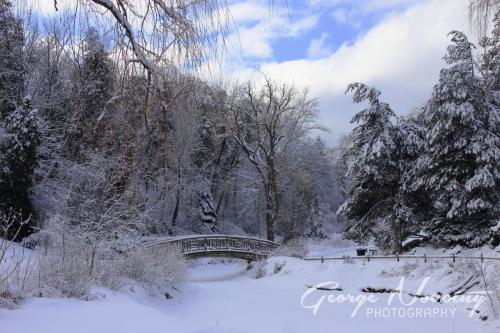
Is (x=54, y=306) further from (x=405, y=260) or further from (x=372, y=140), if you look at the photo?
(x=372, y=140)

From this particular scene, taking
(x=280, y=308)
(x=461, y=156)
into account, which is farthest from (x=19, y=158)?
(x=461, y=156)

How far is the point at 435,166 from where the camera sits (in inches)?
813

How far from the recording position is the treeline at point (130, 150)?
15.6 feet

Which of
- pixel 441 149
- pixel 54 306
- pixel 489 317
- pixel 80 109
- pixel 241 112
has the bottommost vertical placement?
pixel 489 317

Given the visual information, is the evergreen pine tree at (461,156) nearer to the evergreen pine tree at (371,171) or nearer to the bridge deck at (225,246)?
the evergreen pine tree at (371,171)

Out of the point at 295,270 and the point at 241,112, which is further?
the point at 241,112

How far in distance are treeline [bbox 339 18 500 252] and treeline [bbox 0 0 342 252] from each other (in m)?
8.34

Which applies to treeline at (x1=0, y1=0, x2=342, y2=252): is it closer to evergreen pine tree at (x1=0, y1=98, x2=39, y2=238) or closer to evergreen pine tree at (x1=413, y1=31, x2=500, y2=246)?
evergreen pine tree at (x1=0, y1=98, x2=39, y2=238)

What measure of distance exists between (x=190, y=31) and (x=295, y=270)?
17.8 m

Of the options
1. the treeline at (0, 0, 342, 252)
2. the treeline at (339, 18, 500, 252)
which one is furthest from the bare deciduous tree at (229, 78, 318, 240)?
the treeline at (339, 18, 500, 252)

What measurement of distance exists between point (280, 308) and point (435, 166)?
10.9 meters

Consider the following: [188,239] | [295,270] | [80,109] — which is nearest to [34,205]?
[188,239]

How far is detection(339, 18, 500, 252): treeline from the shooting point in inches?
770

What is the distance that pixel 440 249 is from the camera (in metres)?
20.6
